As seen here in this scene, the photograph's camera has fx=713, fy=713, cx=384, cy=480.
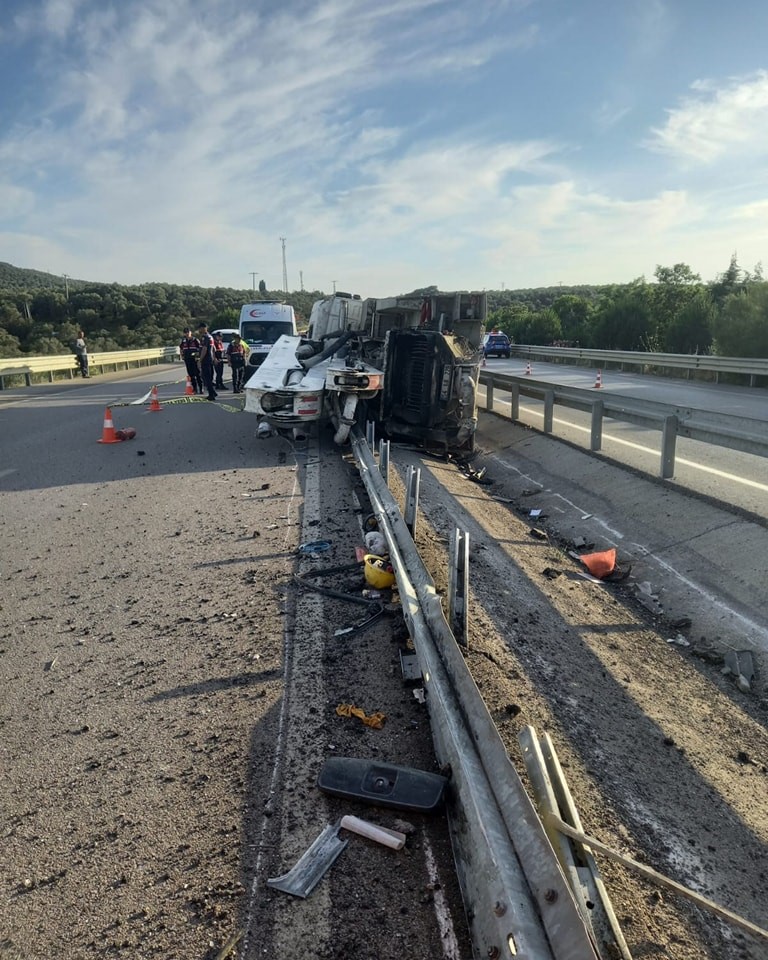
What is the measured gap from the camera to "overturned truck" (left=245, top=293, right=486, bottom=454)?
415 inches

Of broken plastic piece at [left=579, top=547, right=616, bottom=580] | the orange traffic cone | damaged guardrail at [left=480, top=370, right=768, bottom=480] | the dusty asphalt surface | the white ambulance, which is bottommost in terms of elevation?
broken plastic piece at [left=579, top=547, right=616, bottom=580]

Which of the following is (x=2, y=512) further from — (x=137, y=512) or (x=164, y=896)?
(x=164, y=896)

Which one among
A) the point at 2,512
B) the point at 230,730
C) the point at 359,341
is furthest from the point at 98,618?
the point at 359,341

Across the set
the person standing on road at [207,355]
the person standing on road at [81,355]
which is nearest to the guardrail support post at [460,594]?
the person standing on road at [207,355]

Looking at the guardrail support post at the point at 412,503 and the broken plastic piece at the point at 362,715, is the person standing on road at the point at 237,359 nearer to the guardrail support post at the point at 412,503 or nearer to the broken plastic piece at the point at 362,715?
the guardrail support post at the point at 412,503

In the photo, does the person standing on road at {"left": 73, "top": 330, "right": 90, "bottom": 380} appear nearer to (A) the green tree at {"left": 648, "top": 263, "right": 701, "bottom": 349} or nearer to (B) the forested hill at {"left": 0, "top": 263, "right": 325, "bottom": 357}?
(B) the forested hill at {"left": 0, "top": 263, "right": 325, "bottom": 357}

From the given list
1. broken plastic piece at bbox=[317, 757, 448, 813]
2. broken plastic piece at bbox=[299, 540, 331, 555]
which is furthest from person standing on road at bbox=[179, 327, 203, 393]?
broken plastic piece at bbox=[317, 757, 448, 813]

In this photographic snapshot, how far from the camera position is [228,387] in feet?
79.8

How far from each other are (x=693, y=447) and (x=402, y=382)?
440cm

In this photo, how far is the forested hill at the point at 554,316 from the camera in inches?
985

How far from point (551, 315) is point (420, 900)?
47.8 meters

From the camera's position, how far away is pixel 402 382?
11.3 meters

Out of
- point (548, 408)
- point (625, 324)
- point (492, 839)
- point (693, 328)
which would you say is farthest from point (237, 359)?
point (625, 324)

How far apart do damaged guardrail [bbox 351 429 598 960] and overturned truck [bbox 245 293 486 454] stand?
7.25 metres
